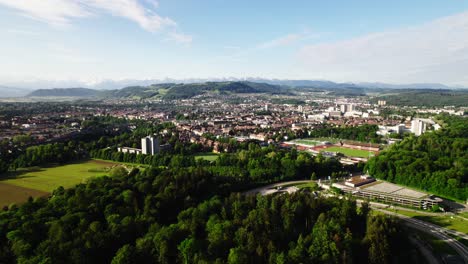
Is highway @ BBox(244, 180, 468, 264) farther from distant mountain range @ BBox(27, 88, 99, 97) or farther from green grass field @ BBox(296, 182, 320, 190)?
distant mountain range @ BBox(27, 88, 99, 97)

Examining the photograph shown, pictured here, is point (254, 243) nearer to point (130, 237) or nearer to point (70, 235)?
point (130, 237)

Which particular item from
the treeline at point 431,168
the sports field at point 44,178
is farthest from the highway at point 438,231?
the sports field at point 44,178

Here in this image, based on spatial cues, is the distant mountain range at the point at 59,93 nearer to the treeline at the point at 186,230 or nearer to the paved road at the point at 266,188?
the paved road at the point at 266,188

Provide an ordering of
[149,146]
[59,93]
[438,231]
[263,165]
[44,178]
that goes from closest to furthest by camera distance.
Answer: [438,231]
[44,178]
[263,165]
[149,146]
[59,93]

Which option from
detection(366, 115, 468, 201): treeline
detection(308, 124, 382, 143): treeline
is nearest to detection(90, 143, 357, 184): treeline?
detection(366, 115, 468, 201): treeline

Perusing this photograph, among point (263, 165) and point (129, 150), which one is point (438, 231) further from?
point (129, 150)

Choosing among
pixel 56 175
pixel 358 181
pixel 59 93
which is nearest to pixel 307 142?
pixel 358 181

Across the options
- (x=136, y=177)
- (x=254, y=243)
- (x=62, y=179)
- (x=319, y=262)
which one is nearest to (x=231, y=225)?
(x=254, y=243)
